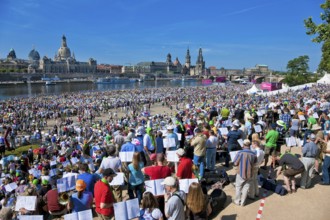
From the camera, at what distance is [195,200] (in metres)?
3.80

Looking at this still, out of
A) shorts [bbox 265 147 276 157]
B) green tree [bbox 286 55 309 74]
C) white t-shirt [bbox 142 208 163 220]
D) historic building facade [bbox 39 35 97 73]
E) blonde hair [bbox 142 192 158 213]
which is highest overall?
historic building facade [bbox 39 35 97 73]

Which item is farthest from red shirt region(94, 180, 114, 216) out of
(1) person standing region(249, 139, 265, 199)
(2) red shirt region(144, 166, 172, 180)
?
(1) person standing region(249, 139, 265, 199)

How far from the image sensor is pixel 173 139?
6863mm

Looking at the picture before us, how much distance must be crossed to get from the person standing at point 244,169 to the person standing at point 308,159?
54.7 inches

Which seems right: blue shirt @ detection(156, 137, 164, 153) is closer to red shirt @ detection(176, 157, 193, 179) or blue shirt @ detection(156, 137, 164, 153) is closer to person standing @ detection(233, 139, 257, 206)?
red shirt @ detection(176, 157, 193, 179)

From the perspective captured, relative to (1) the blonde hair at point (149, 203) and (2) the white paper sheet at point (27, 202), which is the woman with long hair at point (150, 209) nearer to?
(1) the blonde hair at point (149, 203)

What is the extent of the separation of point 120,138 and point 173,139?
1.77 metres

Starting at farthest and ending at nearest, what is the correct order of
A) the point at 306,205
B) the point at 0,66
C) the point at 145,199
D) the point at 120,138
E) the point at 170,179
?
1. the point at 0,66
2. the point at 120,138
3. the point at 306,205
4. the point at 170,179
5. the point at 145,199

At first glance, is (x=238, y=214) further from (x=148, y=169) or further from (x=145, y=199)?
(x=145, y=199)

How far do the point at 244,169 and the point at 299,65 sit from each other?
58.4 meters

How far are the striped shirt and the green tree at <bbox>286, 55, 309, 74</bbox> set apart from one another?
57.9 metres

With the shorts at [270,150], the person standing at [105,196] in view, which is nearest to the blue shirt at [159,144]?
the shorts at [270,150]

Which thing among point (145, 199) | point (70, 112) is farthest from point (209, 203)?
point (70, 112)

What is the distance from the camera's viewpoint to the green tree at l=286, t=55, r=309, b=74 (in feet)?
181
